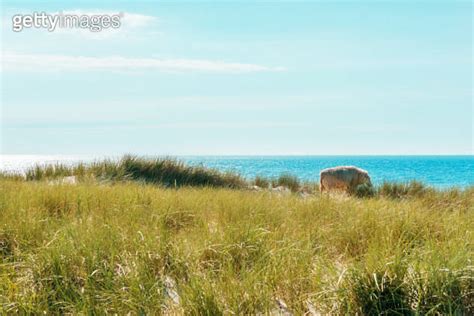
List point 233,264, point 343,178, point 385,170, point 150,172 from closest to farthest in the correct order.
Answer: point 233,264 → point 343,178 → point 150,172 → point 385,170

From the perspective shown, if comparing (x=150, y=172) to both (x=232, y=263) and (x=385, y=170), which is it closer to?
(x=232, y=263)

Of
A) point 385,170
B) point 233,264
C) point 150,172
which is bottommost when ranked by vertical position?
point 385,170

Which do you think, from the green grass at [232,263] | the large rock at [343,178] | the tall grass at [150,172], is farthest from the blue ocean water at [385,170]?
the green grass at [232,263]

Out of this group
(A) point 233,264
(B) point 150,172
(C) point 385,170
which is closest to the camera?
(A) point 233,264

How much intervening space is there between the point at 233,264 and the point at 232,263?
0.04 ft

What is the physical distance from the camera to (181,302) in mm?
2469

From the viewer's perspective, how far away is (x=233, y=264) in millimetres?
3033

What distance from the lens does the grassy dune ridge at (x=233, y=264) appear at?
2.46 metres

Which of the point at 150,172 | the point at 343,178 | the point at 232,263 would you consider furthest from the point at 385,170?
the point at 232,263

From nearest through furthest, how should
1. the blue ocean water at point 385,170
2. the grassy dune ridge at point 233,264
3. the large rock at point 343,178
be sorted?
1. the grassy dune ridge at point 233,264
2. the large rock at point 343,178
3. the blue ocean water at point 385,170

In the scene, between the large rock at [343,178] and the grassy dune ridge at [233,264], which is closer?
the grassy dune ridge at [233,264]

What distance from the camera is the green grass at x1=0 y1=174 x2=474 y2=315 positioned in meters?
2.46

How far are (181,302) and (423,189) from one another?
10300 mm

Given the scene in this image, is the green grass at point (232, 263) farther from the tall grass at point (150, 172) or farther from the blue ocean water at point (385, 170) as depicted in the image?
the blue ocean water at point (385, 170)
